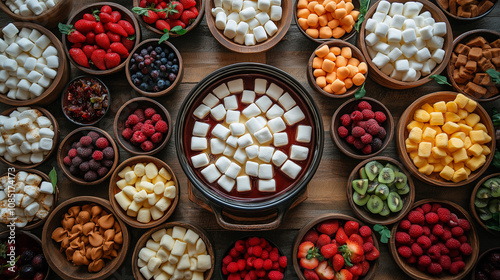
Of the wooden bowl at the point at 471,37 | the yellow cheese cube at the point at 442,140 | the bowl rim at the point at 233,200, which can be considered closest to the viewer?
the bowl rim at the point at 233,200

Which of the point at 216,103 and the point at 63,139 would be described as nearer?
the point at 216,103

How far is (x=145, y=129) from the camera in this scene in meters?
1.81

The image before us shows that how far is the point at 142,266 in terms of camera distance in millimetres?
1843

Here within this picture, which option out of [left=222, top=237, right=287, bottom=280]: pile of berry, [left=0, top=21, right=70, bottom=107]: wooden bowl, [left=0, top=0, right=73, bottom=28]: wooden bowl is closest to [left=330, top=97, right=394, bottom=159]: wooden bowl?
[left=222, top=237, right=287, bottom=280]: pile of berry

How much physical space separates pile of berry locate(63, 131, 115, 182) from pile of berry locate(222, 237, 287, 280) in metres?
0.85

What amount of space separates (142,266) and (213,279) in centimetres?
41

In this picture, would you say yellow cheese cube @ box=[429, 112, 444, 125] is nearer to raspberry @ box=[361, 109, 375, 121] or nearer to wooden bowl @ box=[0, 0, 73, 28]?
raspberry @ box=[361, 109, 375, 121]

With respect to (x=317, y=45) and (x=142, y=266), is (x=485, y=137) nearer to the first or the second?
(x=317, y=45)

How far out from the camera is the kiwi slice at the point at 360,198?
1856mm

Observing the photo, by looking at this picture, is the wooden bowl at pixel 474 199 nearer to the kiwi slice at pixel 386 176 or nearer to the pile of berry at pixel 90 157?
the kiwi slice at pixel 386 176

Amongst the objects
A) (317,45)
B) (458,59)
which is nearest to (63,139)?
(317,45)

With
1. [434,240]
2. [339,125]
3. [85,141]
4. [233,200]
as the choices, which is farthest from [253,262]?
[85,141]

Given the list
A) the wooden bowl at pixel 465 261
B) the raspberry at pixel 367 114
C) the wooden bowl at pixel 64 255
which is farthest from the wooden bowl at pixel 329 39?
the wooden bowl at pixel 64 255

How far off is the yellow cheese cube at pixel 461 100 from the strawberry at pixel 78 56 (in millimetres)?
2095
